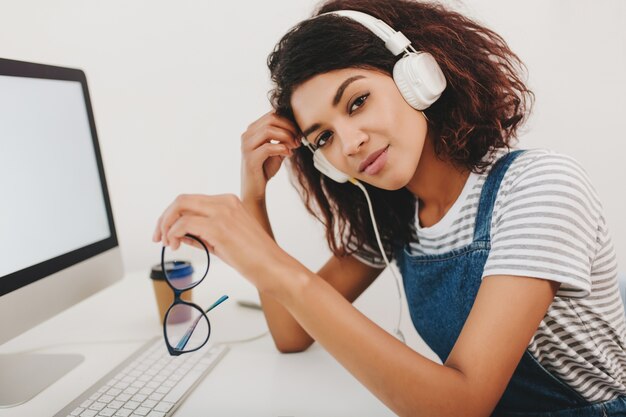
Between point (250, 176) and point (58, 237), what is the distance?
1.26 feet

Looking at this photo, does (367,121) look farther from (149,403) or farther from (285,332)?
(149,403)

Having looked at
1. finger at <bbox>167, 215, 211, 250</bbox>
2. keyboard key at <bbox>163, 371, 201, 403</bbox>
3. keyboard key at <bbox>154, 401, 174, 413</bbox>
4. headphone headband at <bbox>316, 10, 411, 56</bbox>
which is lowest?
keyboard key at <bbox>163, 371, 201, 403</bbox>

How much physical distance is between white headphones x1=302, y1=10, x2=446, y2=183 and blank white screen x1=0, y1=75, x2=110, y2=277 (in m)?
0.54

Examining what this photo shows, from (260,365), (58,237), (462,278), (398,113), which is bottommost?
(260,365)

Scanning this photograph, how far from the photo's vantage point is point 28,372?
0.91 meters

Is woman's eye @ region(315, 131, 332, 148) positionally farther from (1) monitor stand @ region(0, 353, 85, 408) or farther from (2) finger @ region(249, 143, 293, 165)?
(1) monitor stand @ region(0, 353, 85, 408)

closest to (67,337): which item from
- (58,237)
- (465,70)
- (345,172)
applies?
(58,237)

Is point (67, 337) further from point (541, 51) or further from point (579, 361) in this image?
point (541, 51)

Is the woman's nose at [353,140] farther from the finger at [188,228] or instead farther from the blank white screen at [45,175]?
the blank white screen at [45,175]

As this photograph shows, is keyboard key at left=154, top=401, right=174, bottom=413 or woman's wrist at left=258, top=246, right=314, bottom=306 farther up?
woman's wrist at left=258, top=246, right=314, bottom=306

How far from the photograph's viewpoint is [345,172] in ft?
3.20

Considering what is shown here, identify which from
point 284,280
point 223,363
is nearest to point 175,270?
point 223,363

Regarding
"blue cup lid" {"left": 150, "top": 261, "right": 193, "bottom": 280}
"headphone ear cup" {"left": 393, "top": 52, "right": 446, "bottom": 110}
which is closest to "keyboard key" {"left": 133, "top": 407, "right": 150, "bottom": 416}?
"blue cup lid" {"left": 150, "top": 261, "right": 193, "bottom": 280}

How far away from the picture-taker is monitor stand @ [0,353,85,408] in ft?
2.72
